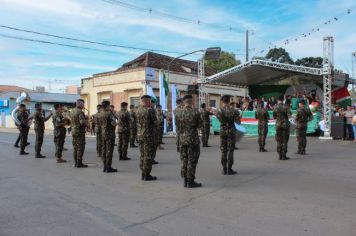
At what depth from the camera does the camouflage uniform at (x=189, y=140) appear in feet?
25.6

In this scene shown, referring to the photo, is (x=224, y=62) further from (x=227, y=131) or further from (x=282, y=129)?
(x=227, y=131)

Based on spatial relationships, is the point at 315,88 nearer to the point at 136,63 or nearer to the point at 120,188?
the point at 136,63

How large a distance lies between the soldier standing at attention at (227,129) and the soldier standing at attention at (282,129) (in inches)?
124

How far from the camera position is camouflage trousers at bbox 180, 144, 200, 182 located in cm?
780

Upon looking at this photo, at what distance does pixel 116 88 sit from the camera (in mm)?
37500

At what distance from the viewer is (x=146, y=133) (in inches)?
339

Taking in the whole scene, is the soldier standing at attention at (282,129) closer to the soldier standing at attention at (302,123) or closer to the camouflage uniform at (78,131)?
the soldier standing at attention at (302,123)

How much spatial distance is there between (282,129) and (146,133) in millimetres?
5155

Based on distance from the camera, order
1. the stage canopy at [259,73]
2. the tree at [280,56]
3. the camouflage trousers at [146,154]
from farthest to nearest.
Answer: the tree at [280,56], the stage canopy at [259,73], the camouflage trousers at [146,154]

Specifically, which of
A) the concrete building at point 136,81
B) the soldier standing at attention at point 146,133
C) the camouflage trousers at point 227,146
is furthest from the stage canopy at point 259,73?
the soldier standing at attention at point 146,133

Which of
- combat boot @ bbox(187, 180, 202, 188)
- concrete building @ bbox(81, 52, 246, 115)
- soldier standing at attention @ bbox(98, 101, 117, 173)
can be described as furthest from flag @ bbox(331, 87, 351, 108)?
combat boot @ bbox(187, 180, 202, 188)

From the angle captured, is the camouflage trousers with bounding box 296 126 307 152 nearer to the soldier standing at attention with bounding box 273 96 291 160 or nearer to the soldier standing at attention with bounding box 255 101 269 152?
the soldier standing at attention with bounding box 273 96 291 160

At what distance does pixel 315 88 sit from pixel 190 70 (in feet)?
52.8

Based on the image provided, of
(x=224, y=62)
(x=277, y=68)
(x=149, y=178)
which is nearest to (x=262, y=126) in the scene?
(x=149, y=178)
